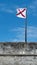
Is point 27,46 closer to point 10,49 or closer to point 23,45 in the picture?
point 23,45

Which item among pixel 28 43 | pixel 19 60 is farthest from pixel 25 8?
pixel 19 60

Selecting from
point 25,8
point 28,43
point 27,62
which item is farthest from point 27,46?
point 25,8

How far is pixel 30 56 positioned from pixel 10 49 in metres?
1.27

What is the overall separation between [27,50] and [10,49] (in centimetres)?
102

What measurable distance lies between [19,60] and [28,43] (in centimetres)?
113

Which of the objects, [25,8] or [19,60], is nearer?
[19,60]

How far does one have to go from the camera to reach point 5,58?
11.9m

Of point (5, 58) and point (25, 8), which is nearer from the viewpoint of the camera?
point (5, 58)

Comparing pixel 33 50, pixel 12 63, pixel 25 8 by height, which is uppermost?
pixel 25 8

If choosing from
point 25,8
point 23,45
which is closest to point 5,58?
point 23,45

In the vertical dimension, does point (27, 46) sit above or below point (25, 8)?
below

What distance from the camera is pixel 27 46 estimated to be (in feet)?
39.5

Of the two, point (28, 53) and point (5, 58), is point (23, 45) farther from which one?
point (5, 58)

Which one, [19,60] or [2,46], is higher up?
[2,46]
